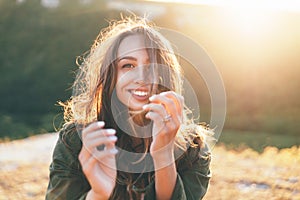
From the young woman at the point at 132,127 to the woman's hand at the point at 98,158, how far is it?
0.11 metres

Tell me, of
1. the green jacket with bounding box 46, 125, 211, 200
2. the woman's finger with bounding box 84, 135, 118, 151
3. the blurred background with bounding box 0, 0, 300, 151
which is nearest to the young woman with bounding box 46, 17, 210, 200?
the green jacket with bounding box 46, 125, 211, 200

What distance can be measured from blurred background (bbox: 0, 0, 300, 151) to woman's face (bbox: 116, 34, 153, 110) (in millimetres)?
5122

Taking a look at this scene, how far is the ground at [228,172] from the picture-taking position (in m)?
4.10

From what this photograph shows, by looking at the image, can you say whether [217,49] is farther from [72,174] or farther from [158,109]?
[158,109]

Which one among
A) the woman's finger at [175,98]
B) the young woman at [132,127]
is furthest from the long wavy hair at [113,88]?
the woman's finger at [175,98]

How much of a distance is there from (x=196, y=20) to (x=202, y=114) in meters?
1.10

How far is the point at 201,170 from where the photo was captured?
6.88 feet

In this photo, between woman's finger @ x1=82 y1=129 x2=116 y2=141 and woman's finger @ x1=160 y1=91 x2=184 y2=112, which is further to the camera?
woman's finger @ x1=160 y1=91 x2=184 y2=112

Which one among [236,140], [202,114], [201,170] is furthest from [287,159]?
[201,170]

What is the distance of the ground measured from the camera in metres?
4.10

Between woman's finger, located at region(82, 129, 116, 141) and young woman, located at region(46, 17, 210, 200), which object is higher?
young woman, located at region(46, 17, 210, 200)

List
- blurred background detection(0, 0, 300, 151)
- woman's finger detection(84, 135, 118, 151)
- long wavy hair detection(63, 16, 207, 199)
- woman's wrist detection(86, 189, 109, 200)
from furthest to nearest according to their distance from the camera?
1. blurred background detection(0, 0, 300, 151)
2. long wavy hair detection(63, 16, 207, 199)
3. woman's wrist detection(86, 189, 109, 200)
4. woman's finger detection(84, 135, 118, 151)

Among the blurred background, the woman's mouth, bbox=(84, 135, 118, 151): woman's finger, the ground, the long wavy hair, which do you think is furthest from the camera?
the blurred background

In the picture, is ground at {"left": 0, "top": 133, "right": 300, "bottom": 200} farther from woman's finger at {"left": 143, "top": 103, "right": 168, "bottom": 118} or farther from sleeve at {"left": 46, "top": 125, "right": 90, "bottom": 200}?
woman's finger at {"left": 143, "top": 103, "right": 168, "bottom": 118}
